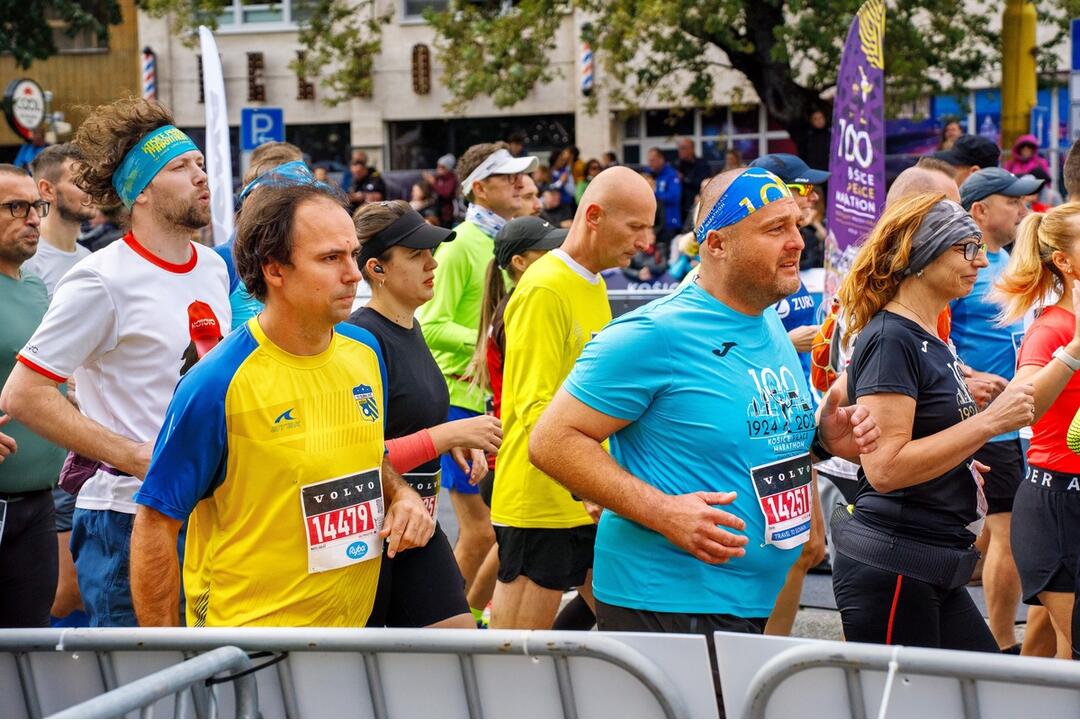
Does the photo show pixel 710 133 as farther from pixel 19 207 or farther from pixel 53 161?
pixel 19 207

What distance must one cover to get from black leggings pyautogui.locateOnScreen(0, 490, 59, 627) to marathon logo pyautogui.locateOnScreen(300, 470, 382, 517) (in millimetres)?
1753

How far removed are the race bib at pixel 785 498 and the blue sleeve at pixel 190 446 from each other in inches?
50.5

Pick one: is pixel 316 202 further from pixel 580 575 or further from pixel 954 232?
pixel 580 575

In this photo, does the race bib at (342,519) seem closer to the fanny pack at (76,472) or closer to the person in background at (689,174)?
the fanny pack at (76,472)

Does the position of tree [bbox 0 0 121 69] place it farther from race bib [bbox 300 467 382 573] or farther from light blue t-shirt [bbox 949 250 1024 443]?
race bib [bbox 300 467 382 573]

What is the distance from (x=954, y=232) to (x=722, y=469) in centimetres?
106

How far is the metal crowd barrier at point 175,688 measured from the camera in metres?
2.57

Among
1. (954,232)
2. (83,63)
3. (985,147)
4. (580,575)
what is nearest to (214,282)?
(580,575)

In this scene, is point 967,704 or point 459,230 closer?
point 967,704

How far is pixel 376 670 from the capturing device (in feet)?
9.75

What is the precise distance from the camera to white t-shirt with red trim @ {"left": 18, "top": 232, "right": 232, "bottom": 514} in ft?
13.4

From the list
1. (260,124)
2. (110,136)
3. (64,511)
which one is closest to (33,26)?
(260,124)

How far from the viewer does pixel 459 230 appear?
7004mm

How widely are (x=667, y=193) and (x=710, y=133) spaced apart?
29.1ft
